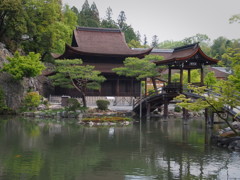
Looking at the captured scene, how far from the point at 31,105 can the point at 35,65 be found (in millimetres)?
3980

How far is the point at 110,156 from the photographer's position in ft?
45.8

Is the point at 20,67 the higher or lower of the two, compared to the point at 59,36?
lower

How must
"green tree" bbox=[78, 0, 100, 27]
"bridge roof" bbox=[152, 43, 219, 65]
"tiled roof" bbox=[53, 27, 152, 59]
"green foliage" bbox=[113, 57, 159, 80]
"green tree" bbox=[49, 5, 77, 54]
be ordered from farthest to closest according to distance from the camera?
"green tree" bbox=[78, 0, 100, 27] < "green tree" bbox=[49, 5, 77, 54] < "tiled roof" bbox=[53, 27, 152, 59] < "green foliage" bbox=[113, 57, 159, 80] < "bridge roof" bbox=[152, 43, 219, 65]

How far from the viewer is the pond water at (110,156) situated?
1115cm

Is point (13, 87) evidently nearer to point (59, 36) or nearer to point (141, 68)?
point (141, 68)

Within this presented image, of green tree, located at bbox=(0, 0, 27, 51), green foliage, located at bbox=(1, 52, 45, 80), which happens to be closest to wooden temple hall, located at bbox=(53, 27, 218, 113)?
green tree, located at bbox=(0, 0, 27, 51)

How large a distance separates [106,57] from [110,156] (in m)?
27.8

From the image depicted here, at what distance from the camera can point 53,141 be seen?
17.4 meters

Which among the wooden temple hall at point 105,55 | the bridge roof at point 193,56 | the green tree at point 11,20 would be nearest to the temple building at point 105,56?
the wooden temple hall at point 105,55

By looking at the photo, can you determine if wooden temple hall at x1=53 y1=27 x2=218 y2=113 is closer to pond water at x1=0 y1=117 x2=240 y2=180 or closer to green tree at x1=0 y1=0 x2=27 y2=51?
green tree at x1=0 y1=0 x2=27 y2=51

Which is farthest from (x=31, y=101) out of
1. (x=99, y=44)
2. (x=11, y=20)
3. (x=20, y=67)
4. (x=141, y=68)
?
(x=99, y=44)

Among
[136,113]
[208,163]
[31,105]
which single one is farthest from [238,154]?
[31,105]

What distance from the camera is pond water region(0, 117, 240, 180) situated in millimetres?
11148

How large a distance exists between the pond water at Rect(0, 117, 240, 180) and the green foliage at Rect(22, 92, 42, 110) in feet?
37.8
